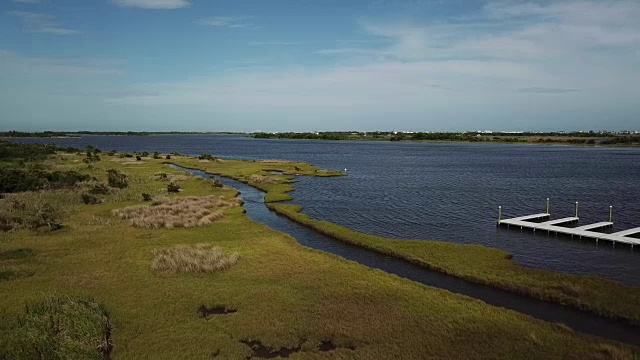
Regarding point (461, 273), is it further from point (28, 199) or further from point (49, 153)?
point (49, 153)

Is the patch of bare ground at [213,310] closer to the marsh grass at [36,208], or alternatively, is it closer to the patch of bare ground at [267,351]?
the patch of bare ground at [267,351]

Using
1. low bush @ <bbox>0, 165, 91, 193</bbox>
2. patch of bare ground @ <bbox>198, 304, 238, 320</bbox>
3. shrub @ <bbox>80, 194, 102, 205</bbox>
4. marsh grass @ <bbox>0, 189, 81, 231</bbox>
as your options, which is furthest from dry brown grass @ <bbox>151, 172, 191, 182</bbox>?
patch of bare ground @ <bbox>198, 304, 238, 320</bbox>

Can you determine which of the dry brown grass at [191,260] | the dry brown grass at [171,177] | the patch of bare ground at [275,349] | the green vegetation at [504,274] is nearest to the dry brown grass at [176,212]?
the dry brown grass at [191,260]

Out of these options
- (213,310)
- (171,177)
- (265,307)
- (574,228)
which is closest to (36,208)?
(213,310)

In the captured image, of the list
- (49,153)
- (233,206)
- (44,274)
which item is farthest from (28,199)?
(49,153)

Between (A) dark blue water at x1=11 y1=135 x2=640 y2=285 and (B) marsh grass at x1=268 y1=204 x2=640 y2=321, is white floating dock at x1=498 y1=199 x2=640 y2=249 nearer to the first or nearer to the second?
(A) dark blue water at x1=11 y1=135 x2=640 y2=285

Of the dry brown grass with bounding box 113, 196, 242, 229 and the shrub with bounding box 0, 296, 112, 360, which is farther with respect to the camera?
the dry brown grass with bounding box 113, 196, 242, 229
